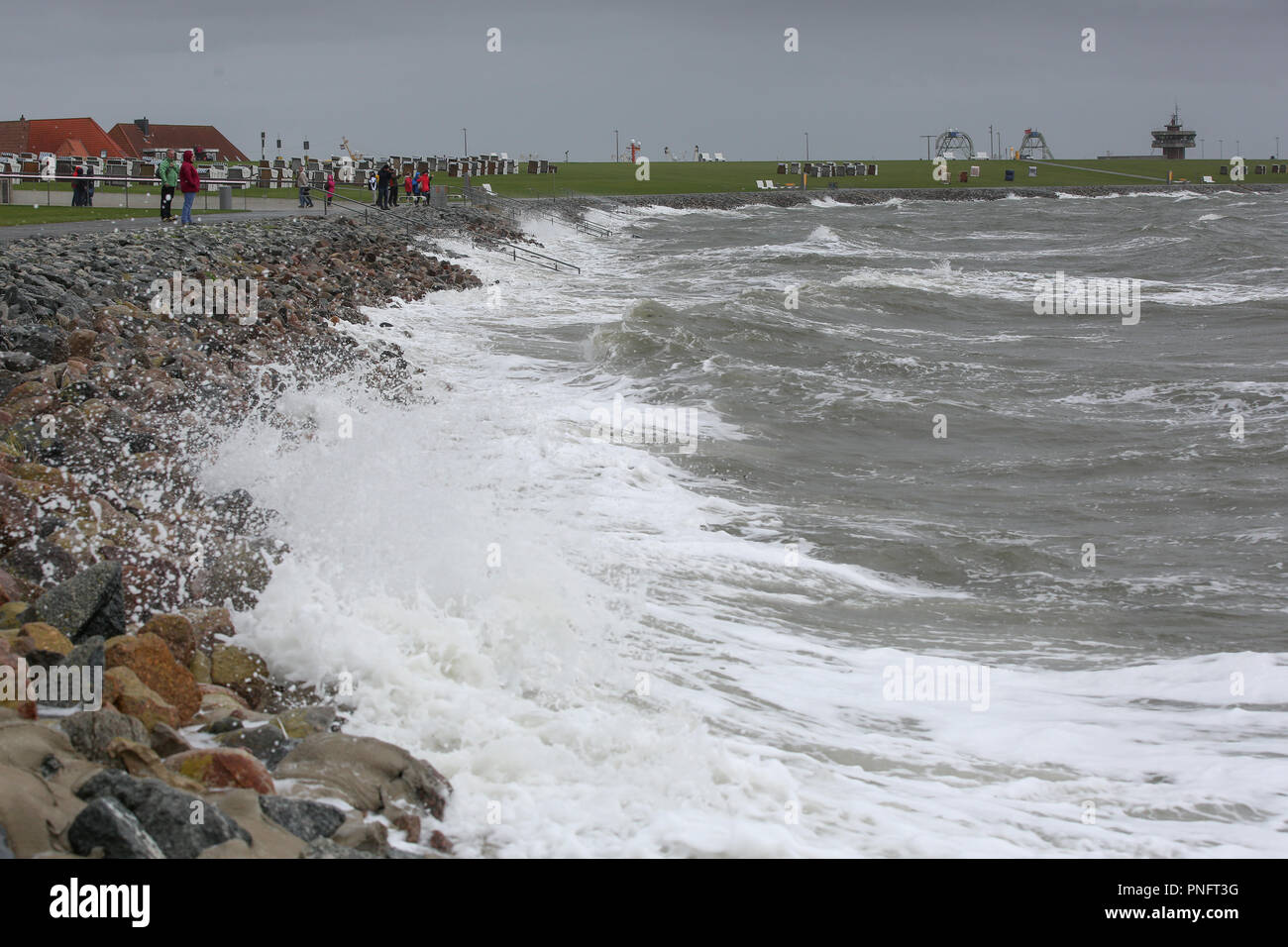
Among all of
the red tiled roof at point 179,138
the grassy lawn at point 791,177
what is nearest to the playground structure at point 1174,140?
the grassy lawn at point 791,177

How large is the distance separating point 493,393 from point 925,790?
37.3 feet

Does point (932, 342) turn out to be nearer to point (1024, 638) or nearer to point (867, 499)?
point (867, 499)

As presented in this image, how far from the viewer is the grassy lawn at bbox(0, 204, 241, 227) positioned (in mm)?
25570

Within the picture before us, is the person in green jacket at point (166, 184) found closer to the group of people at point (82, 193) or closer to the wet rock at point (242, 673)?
the group of people at point (82, 193)

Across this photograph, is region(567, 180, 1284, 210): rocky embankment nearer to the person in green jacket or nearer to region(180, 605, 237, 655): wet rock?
the person in green jacket

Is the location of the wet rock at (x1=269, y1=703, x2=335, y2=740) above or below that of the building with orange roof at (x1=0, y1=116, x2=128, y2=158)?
A: below

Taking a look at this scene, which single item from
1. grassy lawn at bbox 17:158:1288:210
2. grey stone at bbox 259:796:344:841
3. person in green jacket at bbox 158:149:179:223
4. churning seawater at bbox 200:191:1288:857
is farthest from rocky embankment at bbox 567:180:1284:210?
grey stone at bbox 259:796:344:841

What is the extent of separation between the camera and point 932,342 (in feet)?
81.2

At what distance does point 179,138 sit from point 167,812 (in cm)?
10840

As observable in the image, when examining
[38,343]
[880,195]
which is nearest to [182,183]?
[38,343]

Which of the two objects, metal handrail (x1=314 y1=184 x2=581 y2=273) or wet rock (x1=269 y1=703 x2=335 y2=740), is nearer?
wet rock (x1=269 y1=703 x2=335 y2=740)

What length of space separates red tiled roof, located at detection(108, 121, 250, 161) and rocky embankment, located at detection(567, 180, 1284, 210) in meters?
31.9

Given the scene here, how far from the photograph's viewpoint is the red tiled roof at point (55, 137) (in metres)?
64.4

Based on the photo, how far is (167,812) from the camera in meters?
4.39
